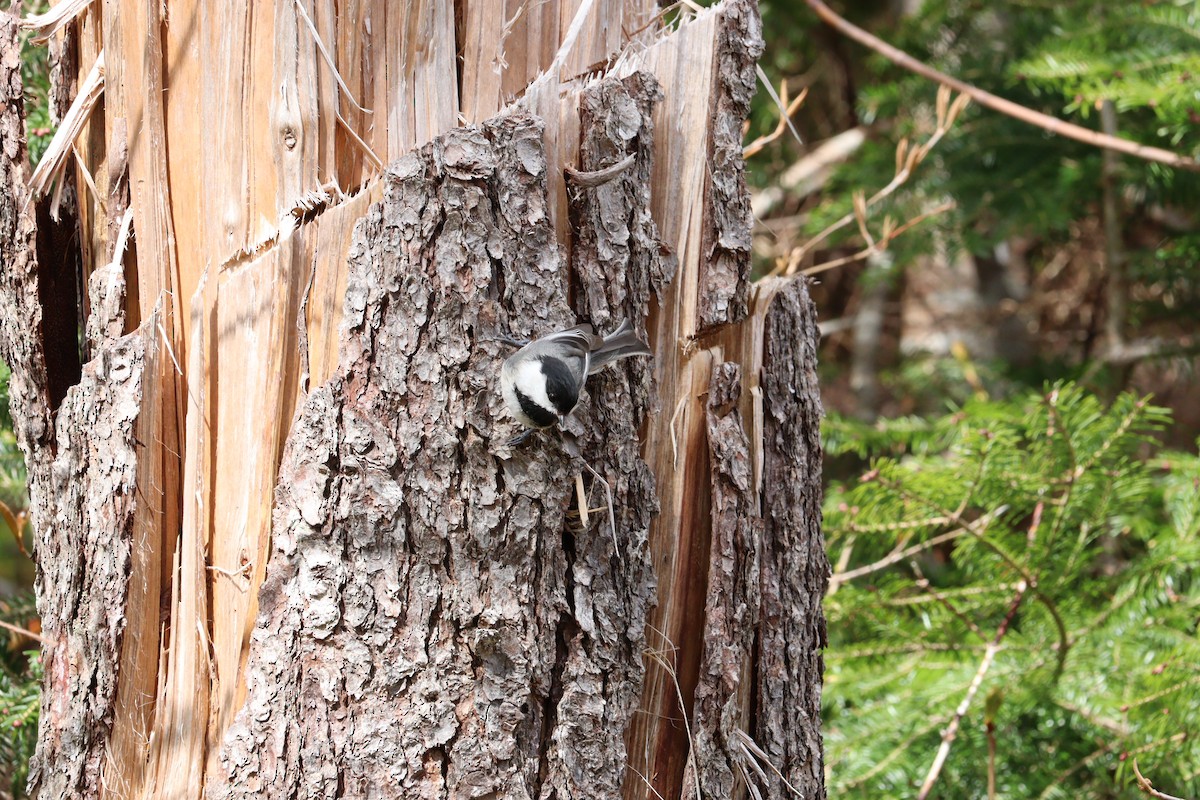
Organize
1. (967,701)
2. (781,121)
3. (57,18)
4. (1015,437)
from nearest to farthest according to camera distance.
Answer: (57,18)
(781,121)
(967,701)
(1015,437)

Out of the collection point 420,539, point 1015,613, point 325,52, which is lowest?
point 1015,613

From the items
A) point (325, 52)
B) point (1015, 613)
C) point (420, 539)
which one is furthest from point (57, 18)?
point (1015, 613)

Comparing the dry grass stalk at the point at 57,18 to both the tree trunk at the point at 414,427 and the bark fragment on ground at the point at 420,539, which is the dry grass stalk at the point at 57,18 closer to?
the tree trunk at the point at 414,427

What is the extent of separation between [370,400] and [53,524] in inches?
24.4

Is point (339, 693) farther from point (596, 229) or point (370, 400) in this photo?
point (596, 229)

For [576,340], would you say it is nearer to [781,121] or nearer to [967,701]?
[781,121]

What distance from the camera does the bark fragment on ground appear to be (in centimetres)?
130

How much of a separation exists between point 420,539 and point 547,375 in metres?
0.30

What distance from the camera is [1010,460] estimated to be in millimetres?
2434

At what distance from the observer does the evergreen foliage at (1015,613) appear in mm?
2363

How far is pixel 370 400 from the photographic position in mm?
1335

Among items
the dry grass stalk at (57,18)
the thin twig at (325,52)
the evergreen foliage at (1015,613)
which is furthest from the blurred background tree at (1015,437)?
the dry grass stalk at (57,18)

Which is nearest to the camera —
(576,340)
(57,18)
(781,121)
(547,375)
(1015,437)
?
(547,375)

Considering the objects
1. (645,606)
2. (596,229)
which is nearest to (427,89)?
(596,229)
